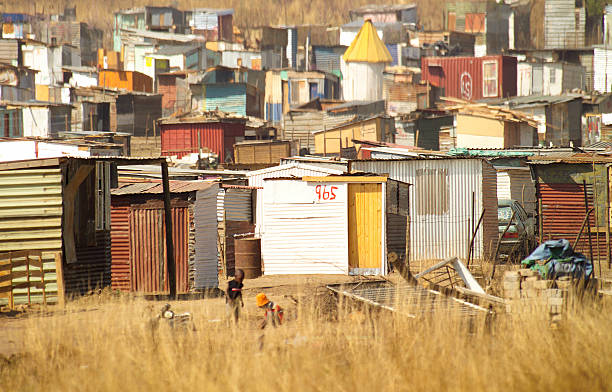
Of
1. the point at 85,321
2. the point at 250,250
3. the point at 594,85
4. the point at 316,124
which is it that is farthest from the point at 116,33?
the point at 85,321

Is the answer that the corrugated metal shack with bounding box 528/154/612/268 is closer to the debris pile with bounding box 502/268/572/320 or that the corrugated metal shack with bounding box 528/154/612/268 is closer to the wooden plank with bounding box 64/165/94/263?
the debris pile with bounding box 502/268/572/320

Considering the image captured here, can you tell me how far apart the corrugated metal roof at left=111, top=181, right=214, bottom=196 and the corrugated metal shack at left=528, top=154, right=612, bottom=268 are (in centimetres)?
1041

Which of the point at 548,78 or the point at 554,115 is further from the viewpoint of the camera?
the point at 548,78

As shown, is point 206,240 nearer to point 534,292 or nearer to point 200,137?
point 534,292

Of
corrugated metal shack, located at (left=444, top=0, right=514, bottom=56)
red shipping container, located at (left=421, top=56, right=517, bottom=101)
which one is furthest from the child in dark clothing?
corrugated metal shack, located at (left=444, top=0, right=514, bottom=56)

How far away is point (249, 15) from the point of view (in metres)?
88.5

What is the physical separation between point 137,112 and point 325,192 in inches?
1269

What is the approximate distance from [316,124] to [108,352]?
4011cm

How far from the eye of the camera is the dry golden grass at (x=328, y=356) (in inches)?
349

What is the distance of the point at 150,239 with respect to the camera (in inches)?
678

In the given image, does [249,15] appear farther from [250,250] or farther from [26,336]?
[26,336]

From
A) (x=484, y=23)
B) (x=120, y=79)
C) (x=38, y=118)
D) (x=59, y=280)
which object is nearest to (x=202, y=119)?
(x=38, y=118)

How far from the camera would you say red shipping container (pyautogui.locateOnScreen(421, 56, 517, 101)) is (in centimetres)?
5741

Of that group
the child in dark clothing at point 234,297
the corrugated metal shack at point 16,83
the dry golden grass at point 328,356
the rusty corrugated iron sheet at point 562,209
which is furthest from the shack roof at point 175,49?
the dry golden grass at point 328,356
